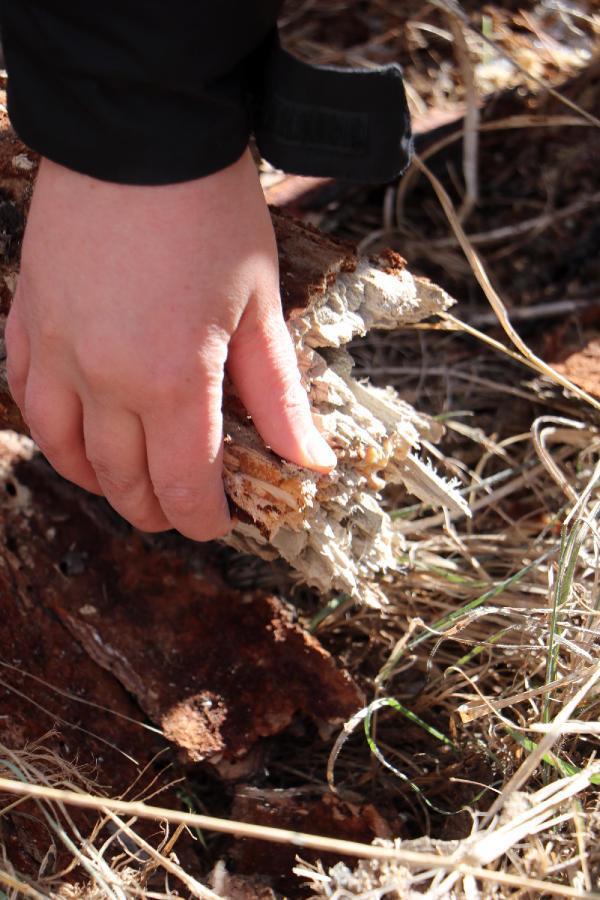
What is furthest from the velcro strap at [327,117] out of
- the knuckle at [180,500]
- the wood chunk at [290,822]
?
the wood chunk at [290,822]

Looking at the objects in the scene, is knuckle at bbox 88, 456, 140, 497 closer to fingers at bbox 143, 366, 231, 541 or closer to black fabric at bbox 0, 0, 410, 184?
fingers at bbox 143, 366, 231, 541

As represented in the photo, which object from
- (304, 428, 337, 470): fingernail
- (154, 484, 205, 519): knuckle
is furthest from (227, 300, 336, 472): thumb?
(154, 484, 205, 519): knuckle

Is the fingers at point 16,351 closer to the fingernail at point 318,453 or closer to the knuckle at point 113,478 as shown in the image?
the knuckle at point 113,478

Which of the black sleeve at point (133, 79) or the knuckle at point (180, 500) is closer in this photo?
the black sleeve at point (133, 79)

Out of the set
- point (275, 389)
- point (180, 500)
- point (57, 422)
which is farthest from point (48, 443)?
point (275, 389)

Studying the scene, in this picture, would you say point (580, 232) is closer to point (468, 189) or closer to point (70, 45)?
point (468, 189)

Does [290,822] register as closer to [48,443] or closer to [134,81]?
[48,443]
